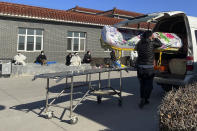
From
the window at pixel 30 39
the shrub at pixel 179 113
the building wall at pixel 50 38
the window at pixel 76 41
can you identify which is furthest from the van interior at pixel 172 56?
the window at pixel 76 41

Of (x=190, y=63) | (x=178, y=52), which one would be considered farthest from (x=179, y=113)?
(x=178, y=52)

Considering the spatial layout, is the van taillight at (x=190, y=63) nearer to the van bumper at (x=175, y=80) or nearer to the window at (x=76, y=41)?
the van bumper at (x=175, y=80)

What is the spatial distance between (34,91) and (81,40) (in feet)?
36.0

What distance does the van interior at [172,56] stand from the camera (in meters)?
6.60

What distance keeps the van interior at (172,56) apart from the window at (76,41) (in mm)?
11451

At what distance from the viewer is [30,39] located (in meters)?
16.1

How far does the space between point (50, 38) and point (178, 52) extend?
11.8 meters

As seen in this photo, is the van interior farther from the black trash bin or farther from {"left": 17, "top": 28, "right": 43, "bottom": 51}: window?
{"left": 17, "top": 28, "right": 43, "bottom": 51}: window

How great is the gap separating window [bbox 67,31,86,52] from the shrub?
15.1m

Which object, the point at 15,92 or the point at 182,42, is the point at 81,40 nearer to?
the point at 15,92

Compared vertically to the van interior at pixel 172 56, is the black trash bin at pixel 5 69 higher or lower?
lower

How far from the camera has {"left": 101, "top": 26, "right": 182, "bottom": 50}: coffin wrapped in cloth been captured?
580 centimetres

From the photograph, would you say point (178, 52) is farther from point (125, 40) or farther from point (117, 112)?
point (117, 112)

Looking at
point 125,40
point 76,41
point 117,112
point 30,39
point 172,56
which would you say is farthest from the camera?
point 76,41
